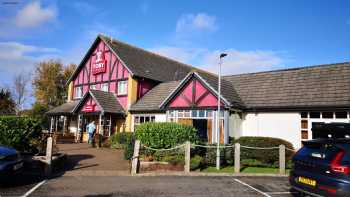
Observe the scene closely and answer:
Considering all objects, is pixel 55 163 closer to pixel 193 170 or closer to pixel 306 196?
pixel 193 170

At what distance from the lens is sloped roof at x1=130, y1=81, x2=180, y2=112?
22931 mm

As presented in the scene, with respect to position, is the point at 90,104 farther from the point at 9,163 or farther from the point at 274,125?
the point at 9,163

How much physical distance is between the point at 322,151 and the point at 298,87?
11189mm

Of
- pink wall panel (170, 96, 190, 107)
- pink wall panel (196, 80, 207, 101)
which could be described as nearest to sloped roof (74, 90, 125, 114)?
pink wall panel (170, 96, 190, 107)

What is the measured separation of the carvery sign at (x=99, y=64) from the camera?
27578 millimetres

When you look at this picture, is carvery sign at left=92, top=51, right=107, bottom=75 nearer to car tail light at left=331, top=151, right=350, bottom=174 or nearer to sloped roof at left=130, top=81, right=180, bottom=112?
sloped roof at left=130, top=81, right=180, bottom=112

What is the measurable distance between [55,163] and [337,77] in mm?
15789

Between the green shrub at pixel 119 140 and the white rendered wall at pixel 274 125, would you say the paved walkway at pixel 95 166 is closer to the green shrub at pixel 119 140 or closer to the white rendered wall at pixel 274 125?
the green shrub at pixel 119 140

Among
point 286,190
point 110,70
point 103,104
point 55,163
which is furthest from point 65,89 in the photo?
point 286,190

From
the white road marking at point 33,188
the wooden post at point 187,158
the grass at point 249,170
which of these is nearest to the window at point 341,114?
the grass at point 249,170

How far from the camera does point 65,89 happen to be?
5284cm

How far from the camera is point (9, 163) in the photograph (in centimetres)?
879

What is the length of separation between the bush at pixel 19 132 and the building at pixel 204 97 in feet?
30.1

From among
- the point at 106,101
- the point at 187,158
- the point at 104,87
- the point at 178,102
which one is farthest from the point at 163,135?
the point at 104,87
